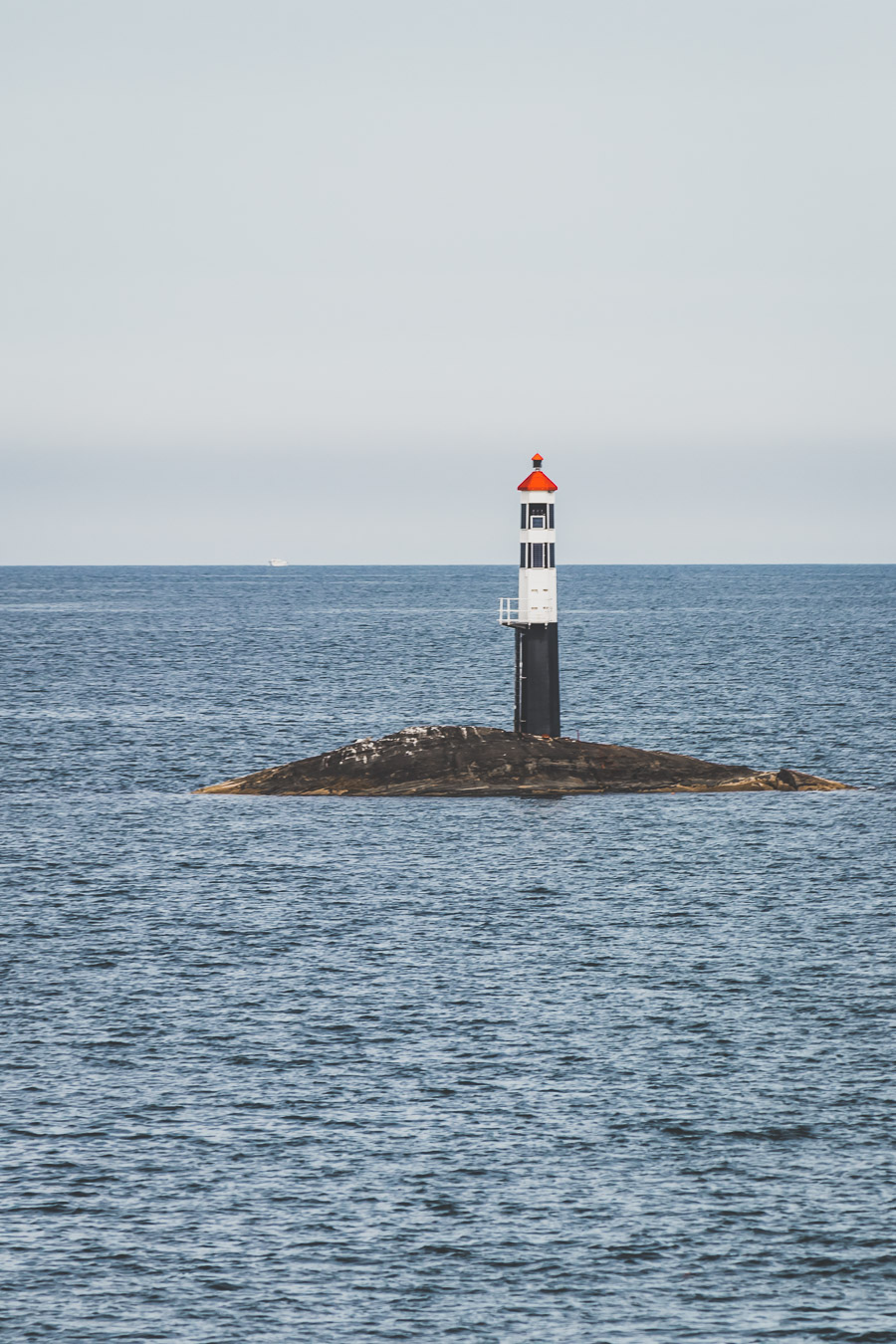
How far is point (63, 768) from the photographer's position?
6272cm

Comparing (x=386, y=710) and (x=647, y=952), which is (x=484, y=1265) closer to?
(x=647, y=952)

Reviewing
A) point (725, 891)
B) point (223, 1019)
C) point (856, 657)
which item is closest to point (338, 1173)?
point (223, 1019)

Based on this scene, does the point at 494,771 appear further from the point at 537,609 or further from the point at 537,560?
the point at 537,560

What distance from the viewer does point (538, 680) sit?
52688mm

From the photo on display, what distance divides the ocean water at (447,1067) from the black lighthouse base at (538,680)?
2909mm

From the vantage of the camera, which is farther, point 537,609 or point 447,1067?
point 537,609

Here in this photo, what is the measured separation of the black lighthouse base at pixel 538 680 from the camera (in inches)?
2055

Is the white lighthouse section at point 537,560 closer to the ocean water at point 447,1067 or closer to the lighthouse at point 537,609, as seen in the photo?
the lighthouse at point 537,609

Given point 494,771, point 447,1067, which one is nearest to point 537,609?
point 494,771

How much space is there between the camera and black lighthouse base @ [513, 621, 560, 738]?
52188 millimetres

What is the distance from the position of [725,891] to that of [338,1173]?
64.7 feet

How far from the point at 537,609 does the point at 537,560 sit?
1.67 metres

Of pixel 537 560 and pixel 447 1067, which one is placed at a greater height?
pixel 537 560

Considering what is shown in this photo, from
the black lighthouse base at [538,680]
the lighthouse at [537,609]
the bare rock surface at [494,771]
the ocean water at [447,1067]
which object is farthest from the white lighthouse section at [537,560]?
the ocean water at [447,1067]
